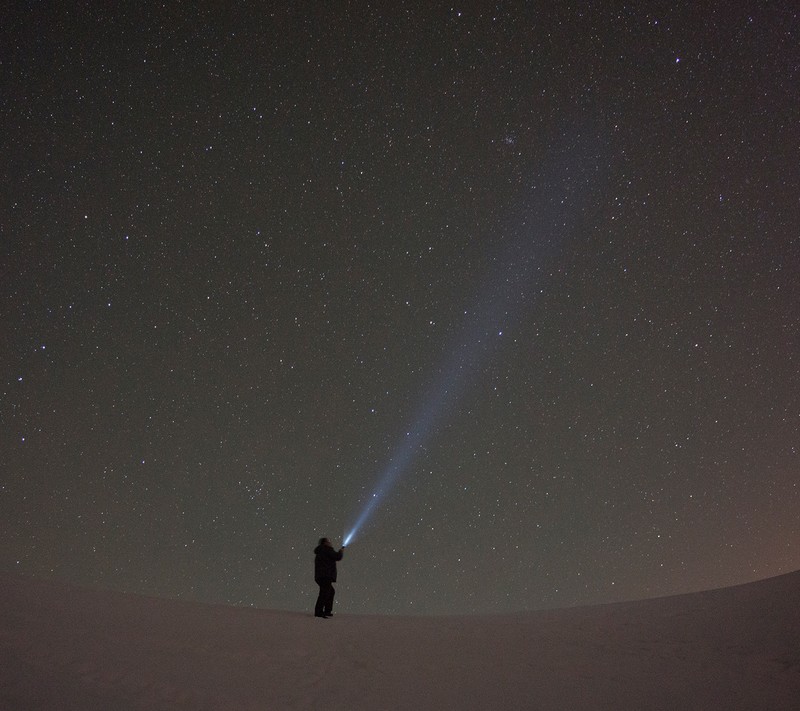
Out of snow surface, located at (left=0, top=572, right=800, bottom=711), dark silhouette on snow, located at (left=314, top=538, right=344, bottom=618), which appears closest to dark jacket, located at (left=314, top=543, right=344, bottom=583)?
dark silhouette on snow, located at (left=314, top=538, right=344, bottom=618)

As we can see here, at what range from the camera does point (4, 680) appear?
5125mm

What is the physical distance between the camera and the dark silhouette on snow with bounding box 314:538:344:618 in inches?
370

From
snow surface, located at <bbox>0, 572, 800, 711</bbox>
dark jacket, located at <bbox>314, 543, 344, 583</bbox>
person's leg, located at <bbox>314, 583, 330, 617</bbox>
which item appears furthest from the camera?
dark jacket, located at <bbox>314, 543, 344, 583</bbox>

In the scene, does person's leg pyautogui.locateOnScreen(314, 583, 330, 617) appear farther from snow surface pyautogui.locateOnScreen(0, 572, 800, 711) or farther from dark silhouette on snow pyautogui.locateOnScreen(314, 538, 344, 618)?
snow surface pyautogui.locateOnScreen(0, 572, 800, 711)

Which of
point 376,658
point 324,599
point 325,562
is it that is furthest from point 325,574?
point 376,658

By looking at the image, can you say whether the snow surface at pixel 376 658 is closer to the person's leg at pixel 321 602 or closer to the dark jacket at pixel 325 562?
the person's leg at pixel 321 602

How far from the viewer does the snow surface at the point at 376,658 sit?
545cm

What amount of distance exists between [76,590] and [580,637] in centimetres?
765

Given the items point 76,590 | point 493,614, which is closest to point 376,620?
point 493,614

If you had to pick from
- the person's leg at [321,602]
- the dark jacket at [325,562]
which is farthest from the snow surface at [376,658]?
the dark jacket at [325,562]

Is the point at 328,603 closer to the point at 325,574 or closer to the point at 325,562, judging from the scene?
the point at 325,574

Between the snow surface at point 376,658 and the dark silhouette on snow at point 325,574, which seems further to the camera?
the dark silhouette on snow at point 325,574

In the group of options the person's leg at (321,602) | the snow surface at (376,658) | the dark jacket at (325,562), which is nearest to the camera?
the snow surface at (376,658)

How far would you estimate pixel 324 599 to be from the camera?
9438mm
